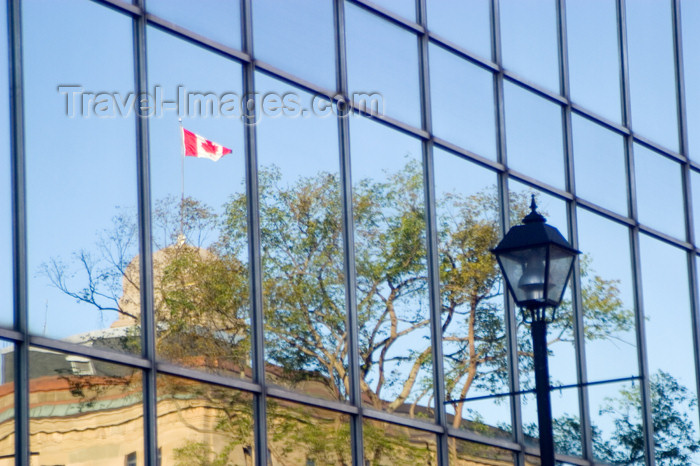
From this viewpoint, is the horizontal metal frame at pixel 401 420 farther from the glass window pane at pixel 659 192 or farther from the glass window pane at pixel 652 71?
the glass window pane at pixel 652 71

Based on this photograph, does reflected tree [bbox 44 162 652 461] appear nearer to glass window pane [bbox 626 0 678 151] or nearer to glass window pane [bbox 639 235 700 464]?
glass window pane [bbox 639 235 700 464]

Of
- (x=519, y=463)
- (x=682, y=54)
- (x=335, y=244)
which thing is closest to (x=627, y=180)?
(x=682, y=54)

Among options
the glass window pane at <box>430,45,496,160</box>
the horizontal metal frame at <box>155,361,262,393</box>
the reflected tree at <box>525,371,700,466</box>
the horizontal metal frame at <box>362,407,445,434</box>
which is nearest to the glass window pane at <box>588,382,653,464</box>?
the reflected tree at <box>525,371,700,466</box>

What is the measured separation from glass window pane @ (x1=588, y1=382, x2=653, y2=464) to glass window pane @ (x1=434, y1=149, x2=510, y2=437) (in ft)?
6.30

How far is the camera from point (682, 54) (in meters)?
20.6

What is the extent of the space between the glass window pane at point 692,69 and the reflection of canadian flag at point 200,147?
33.8 ft

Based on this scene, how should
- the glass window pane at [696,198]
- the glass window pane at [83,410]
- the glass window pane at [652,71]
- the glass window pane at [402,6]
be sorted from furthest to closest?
the glass window pane at [696,198]
the glass window pane at [652,71]
the glass window pane at [402,6]
the glass window pane at [83,410]

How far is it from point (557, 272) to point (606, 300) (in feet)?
26.3

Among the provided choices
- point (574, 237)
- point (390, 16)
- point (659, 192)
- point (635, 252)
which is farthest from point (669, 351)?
point (390, 16)

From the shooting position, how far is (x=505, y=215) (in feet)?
52.7

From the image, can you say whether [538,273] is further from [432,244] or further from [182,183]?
[432,244]

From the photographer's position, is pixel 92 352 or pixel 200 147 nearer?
pixel 92 352

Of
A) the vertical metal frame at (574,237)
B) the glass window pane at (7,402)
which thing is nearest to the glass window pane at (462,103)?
the vertical metal frame at (574,237)

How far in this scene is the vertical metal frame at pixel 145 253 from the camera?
11.1 m
